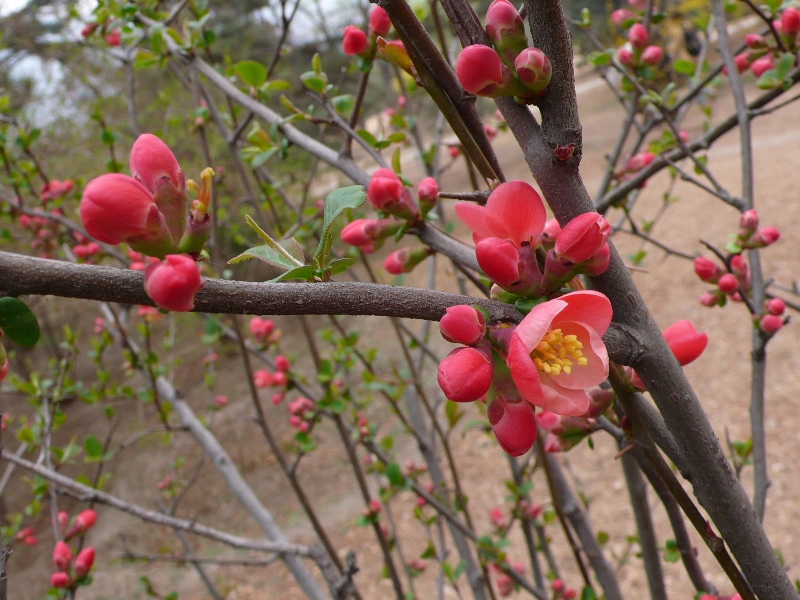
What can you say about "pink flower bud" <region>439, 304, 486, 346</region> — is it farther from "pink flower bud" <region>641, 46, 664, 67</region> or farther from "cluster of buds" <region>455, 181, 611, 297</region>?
"pink flower bud" <region>641, 46, 664, 67</region>

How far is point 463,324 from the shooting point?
494mm

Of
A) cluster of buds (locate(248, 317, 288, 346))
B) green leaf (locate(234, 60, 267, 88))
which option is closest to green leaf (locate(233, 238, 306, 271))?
green leaf (locate(234, 60, 267, 88))

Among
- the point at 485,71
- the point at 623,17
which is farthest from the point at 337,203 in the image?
the point at 623,17

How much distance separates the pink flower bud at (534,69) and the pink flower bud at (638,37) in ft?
5.12

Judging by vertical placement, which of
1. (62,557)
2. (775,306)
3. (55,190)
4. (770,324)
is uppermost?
(55,190)

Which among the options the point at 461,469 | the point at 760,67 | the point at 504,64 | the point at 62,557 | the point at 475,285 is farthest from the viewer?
the point at 461,469

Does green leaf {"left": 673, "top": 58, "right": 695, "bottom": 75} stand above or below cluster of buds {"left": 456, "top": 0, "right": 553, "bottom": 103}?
below

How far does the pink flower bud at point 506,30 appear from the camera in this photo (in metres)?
0.54

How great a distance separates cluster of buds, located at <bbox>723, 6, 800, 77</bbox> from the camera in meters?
1.44

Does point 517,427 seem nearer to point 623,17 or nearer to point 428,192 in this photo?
point 428,192

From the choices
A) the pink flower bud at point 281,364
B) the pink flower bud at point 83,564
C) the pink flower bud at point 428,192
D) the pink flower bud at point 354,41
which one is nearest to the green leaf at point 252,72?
the pink flower bud at point 354,41

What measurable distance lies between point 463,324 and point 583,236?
13 centimetres

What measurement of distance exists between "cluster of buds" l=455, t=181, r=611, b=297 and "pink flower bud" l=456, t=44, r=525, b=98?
0.09m

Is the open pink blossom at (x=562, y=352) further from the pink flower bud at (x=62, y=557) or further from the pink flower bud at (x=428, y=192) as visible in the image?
the pink flower bud at (x=62, y=557)
